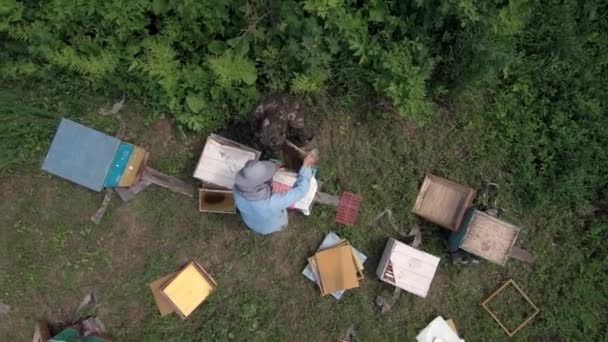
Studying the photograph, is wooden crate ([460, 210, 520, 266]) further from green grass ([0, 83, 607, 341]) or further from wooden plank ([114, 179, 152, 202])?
wooden plank ([114, 179, 152, 202])

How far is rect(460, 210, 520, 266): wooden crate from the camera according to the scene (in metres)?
6.13

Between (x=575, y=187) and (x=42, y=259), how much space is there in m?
7.74

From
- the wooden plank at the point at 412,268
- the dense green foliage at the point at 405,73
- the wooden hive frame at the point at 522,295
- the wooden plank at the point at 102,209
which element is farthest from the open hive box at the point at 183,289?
the wooden hive frame at the point at 522,295

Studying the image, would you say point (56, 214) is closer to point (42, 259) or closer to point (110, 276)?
point (42, 259)

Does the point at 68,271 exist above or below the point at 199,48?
below

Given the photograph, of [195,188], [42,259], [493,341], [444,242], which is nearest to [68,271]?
[42,259]

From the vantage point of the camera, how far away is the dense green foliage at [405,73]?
20.1 ft

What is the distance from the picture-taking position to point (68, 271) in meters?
6.89

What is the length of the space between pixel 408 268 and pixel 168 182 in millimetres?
3626

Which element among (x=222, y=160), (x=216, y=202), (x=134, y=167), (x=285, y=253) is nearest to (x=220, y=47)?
(x=222, y=160)

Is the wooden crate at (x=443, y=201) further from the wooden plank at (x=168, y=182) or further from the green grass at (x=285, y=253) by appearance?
the wooden plank at (x=168, y=182)

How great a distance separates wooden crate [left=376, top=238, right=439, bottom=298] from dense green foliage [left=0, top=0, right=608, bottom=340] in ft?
4.60

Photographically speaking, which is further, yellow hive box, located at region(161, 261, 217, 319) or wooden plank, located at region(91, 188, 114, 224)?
wooden plank, located at region(91, 188, 114, 224)

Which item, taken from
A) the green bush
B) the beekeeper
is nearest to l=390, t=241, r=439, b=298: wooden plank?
the beekeeper
